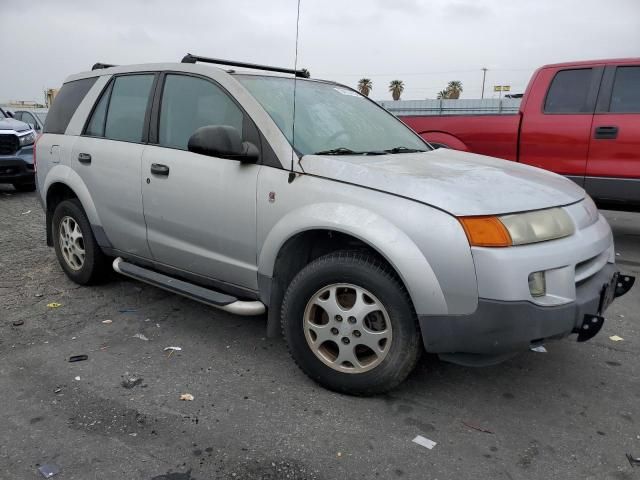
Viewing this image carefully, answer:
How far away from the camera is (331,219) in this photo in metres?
2.75

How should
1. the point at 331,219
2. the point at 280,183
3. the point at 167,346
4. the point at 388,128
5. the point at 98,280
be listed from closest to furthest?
the point at 331,219, the point at 280,183, the point at 167,346, the point at 388,128, the point at 98,280

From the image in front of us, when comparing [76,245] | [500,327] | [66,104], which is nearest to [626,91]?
[500,327]

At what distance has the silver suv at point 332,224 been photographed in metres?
2.48

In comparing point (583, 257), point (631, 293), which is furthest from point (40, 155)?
point (631, 293)

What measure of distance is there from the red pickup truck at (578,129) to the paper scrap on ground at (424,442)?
418 centimetres

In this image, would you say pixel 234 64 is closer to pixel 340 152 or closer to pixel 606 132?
pixel 340 152

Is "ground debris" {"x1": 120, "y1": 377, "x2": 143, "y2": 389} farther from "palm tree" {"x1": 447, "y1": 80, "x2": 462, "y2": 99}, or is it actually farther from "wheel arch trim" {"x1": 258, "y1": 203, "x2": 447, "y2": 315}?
"palm tree" {"x1": 447, "y1": 80, "x2": 462, "y2": 99}

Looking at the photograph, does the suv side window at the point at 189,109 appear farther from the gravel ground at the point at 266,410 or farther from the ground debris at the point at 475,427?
the ground debris at the point at 475,427

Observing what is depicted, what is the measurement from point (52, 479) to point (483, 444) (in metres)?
1.88

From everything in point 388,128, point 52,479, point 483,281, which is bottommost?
point 52,479

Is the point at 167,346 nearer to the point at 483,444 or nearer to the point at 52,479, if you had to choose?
Answer: the point at 52,479

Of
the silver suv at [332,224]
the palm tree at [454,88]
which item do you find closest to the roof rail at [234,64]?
the silver suv at [332,224]

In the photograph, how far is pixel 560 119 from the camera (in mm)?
5863

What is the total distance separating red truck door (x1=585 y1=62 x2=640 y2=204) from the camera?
5.48 metres
